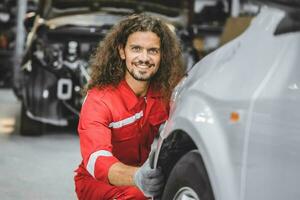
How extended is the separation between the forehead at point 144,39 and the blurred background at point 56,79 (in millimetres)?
1915

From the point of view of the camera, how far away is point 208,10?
1677 cm

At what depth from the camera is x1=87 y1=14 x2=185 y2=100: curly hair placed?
3.04 meters

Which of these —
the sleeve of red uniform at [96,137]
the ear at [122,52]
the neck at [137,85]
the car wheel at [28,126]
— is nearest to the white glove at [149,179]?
the sleeve of red uniform at [96,137]

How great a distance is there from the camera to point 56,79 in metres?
6.84

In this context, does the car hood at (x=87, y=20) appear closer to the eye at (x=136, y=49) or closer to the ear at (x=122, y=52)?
the ear at (x=122, y=52)

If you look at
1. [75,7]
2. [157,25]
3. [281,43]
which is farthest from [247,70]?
[75,7]

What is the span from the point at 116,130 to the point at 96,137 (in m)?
0.24

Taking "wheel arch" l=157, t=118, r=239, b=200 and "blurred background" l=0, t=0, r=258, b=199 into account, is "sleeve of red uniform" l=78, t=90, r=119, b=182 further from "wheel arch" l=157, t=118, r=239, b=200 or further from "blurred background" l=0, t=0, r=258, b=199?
"blurred background" l=0, t=0, r=258, b=199

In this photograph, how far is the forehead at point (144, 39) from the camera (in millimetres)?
2990

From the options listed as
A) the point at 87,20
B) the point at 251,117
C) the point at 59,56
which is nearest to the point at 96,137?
the point at 251,117

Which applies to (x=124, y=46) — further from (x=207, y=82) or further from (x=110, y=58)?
(x=207, y=82)

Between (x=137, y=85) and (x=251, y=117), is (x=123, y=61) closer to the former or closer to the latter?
(x=137, y=85)

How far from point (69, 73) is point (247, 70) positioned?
197 inches

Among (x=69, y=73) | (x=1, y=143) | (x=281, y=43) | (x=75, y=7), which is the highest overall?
(x=281, y=43)
